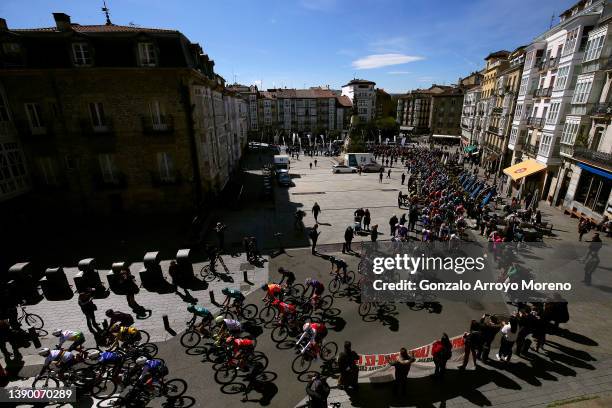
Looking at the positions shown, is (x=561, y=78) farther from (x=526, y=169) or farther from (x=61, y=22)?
(x=61, y=22)

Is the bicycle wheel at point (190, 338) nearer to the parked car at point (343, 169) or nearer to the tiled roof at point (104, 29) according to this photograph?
the tiled roof at point (104, 29)

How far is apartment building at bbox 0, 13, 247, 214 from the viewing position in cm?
1916

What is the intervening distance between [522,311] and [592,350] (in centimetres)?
274

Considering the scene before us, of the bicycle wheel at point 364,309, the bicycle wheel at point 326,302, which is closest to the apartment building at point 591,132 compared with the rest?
the bicycle wheel at point 364,309

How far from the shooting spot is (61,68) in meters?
19.1

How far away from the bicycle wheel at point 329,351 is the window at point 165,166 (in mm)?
17744

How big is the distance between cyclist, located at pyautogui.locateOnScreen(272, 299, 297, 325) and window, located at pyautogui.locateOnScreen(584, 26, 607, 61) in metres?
28.2

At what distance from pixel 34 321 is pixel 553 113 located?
126 feet

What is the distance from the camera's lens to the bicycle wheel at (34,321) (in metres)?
11.1

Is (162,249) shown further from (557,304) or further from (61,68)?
(557,304)

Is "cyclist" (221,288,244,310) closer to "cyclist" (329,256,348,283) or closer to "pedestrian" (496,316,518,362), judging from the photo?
"cyclist" (329,256,348,283)

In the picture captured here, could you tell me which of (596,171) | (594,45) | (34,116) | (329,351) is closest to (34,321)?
(329,351)

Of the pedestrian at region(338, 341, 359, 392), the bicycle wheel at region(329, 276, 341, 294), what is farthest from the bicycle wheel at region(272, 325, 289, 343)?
the bicycle wheel at region(329, 276, 341, 294)

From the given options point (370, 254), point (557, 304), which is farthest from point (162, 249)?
point (557, 304)
